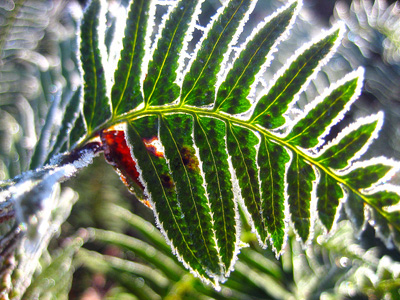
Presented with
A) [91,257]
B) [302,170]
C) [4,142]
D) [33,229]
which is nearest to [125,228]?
[91,257]

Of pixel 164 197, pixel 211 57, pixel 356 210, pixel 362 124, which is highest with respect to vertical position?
pixel 211 57

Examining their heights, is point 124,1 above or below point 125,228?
above

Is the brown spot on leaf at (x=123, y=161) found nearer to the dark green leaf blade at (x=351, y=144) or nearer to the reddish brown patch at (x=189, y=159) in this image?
the reddish brown patch at (x=189, y=159)

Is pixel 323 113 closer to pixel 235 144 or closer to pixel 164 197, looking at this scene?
pixel 235 144

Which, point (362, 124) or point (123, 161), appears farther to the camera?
point (123, 161)

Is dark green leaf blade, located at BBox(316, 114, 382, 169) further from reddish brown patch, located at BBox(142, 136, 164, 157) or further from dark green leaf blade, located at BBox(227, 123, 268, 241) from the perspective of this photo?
reddish brown patch, located at BBox(142, 136, 164, 157)

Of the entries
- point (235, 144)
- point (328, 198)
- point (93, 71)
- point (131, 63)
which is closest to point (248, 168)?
point (235, 144)

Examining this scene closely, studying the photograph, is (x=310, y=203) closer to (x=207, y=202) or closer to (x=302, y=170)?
(x=302, y=170)

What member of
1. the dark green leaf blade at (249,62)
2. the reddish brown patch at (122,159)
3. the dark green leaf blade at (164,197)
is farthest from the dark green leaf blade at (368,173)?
the reddish brown patch at (122,159)
